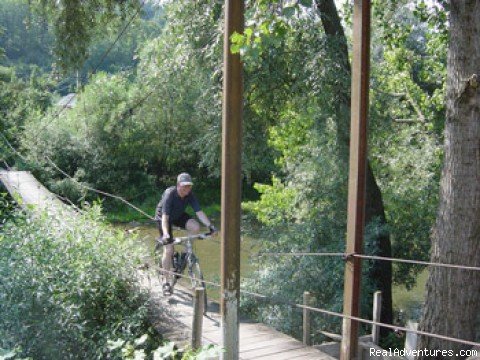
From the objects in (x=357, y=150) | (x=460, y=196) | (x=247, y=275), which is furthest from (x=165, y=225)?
(x=247, y=275)

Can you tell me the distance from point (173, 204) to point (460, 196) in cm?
292

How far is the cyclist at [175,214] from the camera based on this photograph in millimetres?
6375

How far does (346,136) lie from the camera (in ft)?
30.4

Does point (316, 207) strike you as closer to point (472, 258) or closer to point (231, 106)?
point (472, 258)

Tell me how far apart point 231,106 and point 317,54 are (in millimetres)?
5142

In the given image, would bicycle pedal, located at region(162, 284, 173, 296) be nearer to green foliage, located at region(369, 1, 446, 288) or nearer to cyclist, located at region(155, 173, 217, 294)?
cyclist, located at region(155, 173, 217, 294)

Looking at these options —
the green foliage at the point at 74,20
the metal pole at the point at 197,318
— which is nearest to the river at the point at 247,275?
the green foliage at the point at 74,20

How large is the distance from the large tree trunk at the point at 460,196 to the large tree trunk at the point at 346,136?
137 inches

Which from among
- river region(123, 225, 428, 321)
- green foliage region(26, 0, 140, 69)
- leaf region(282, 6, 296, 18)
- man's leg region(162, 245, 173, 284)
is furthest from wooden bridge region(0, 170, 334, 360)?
green foliage region(26, 0, 140, 69)

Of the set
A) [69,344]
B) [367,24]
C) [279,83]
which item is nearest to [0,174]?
[279,83]

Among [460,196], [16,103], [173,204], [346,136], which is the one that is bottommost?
[173,204]

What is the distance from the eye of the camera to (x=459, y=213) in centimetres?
523

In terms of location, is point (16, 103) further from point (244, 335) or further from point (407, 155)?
point (244, 335)

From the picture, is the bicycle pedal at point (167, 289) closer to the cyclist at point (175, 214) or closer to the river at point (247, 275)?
the cyclist at point (175, 214)
